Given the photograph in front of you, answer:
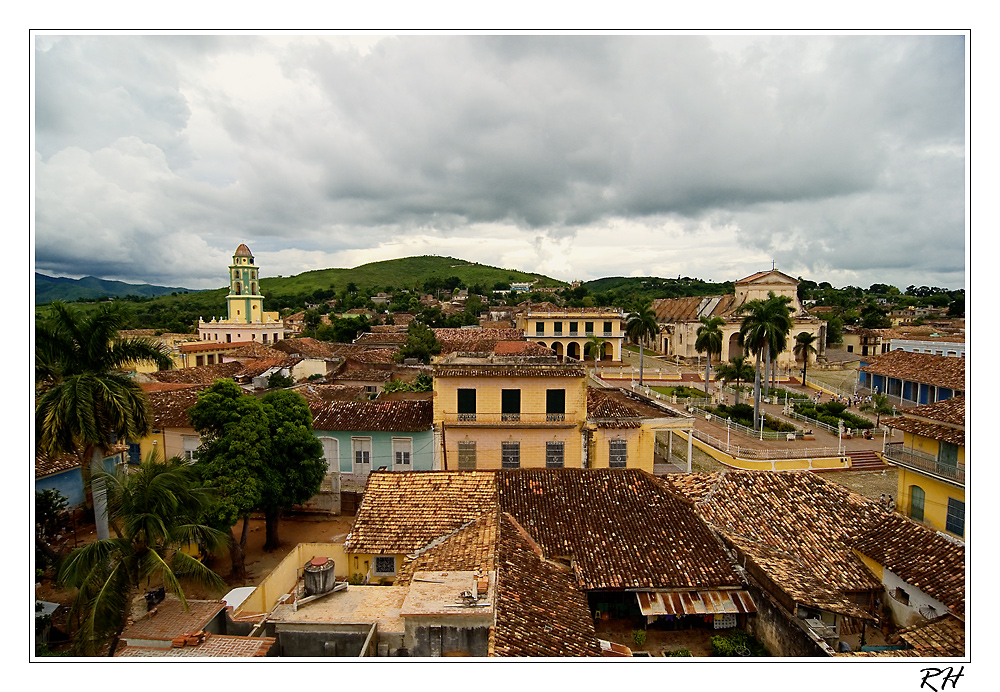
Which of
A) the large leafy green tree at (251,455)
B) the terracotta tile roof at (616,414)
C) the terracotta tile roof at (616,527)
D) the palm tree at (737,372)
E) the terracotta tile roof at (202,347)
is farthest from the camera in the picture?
the terracotta tile roof at (202,347)

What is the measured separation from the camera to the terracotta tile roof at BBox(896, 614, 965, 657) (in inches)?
320

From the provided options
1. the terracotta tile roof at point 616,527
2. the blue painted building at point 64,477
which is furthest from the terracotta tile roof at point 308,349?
the terracotta tile roof at point 616,527

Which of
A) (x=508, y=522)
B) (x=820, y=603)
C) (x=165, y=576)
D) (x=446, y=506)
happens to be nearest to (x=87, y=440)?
(x=165, y=576)

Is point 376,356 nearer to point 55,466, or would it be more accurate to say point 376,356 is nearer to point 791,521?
point 55,466

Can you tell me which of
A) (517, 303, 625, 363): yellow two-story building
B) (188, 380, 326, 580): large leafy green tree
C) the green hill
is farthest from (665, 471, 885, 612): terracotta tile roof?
the green hill

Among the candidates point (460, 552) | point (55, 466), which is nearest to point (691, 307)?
point (460, 552)

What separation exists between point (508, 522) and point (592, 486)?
3.06 meters

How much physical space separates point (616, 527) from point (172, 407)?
17.8 meters

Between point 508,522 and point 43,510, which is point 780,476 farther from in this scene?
point 43,510

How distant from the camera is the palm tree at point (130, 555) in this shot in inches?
320

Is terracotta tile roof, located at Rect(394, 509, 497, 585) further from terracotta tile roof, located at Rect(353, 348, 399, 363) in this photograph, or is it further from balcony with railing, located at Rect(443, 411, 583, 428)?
terracotta tile roof, located at Rect(353, 348, 399, 363)

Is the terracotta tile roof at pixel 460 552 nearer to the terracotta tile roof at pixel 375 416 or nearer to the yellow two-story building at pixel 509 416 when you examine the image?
the yellow two-story building at pixel 509 416

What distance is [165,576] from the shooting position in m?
8.27

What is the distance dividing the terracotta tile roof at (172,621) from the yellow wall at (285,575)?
647 mm
